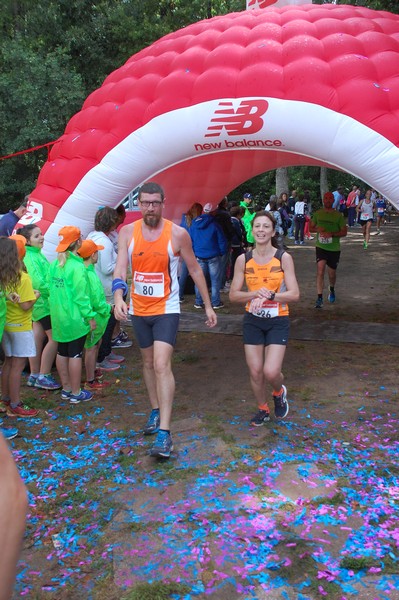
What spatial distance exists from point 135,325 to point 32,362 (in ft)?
6.66

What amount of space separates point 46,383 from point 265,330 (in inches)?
97.5

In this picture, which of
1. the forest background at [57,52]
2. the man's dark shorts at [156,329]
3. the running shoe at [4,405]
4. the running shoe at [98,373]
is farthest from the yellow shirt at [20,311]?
the forest background at [57,52]

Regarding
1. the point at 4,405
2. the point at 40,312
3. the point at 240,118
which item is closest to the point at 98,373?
the point at 40,312

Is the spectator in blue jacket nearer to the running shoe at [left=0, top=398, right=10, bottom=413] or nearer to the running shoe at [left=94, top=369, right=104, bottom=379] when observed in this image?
the running shoe at [left=94, top=369, right=104, bottom=379]

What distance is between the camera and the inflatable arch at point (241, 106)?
5.17 metres

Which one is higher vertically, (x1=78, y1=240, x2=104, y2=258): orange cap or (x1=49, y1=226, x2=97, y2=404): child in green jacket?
(x1=78, y1=240, x2=104, y2=258): orange cap

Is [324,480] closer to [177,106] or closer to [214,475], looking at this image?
[214,475]

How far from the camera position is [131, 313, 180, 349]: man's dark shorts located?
4.11 m

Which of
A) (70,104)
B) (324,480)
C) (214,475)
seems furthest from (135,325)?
(70,104)

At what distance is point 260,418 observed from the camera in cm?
454

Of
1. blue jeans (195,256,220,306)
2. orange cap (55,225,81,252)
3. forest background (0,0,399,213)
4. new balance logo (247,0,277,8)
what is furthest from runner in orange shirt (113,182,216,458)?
forest background (0,0,399,213)

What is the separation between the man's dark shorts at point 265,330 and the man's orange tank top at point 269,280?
0.06 m

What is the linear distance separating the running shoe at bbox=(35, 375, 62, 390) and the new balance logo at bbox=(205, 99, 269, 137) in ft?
9.73

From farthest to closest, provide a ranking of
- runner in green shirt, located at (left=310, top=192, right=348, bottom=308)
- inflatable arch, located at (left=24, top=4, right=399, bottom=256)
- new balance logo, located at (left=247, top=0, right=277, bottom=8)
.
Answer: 1. runner in green shirt, located at (left=310, top=192, right=348, bottom=308)
2. new balance logo, located at (left=247, top=0, right=277, bottom=8)
3. inflatable arch, located at (left=24, top=4, right=399, bottom=256)
